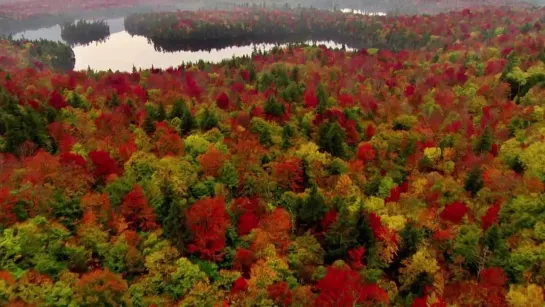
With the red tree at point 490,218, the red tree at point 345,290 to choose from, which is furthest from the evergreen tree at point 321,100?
the red tree at point 345,290

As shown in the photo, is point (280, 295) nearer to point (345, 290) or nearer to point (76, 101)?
point (345, 290)

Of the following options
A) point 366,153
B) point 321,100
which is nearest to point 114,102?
point 321,100

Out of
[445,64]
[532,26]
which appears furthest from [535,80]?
[532,26]

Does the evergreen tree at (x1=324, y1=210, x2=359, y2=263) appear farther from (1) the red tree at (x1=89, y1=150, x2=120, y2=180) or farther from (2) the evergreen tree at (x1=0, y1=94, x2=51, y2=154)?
(2) the evergreen tree at (x1=0, y1=94, x2=51, y2=154)

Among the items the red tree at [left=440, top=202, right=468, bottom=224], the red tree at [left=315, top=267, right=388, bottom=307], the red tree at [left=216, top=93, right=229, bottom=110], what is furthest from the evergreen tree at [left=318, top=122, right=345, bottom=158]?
the red tree at [left=315, top=267, right=388, bottom=307]

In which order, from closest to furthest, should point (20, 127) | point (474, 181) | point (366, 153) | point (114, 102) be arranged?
point (474, 181) < point (20, 127) < point (366, 153) < point (114, 102)

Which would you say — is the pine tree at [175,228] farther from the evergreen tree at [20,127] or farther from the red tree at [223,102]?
the red tree at [223,102]
